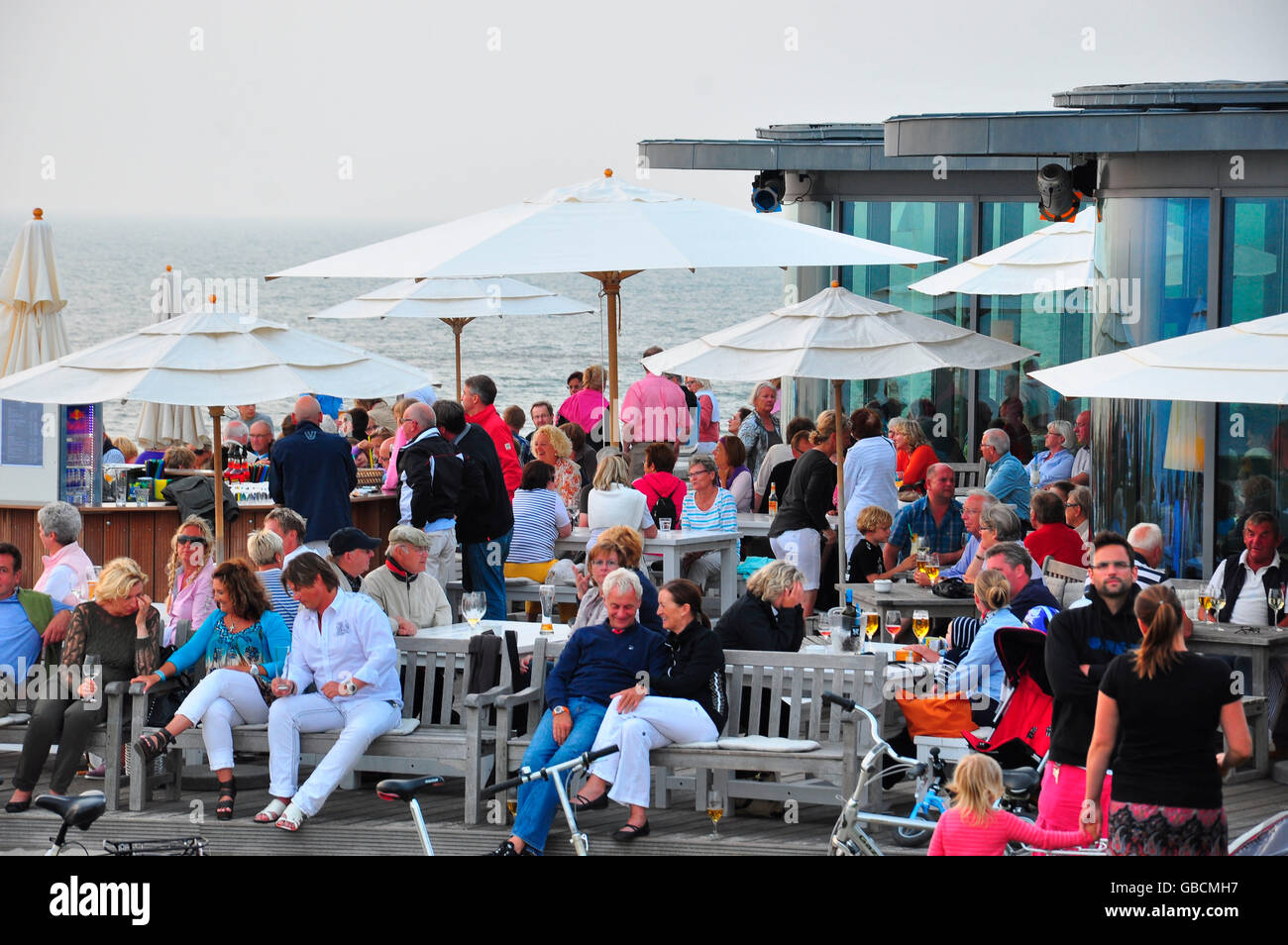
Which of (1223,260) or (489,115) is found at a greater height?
(489,115)

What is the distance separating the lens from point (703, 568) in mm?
12320

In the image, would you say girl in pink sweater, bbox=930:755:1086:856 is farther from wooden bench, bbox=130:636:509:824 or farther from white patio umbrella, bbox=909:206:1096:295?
white patio umbrella, bbox=909:206:1096:295

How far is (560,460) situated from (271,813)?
18.4ft

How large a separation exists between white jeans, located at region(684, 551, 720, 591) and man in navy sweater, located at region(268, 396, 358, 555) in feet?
7.86

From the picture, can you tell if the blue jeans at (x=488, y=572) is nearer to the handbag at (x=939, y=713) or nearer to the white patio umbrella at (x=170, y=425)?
the handbag at (x=939, y=713)

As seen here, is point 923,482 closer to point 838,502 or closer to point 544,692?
point 838,502

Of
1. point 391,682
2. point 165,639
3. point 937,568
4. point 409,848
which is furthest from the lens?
point 937,568

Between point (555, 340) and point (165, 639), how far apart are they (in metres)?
86.1

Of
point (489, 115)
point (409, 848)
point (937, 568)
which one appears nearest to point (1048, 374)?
point (937, 568)

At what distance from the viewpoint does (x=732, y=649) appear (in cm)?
786

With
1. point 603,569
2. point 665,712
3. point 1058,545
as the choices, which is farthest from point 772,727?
point 1058,545

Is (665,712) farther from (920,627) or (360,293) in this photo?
(360,293)

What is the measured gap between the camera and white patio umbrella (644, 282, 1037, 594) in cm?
1105

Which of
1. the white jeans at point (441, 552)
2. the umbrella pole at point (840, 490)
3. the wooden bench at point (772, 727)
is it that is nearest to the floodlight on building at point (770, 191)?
the umbrella pole at point (840, 490)
